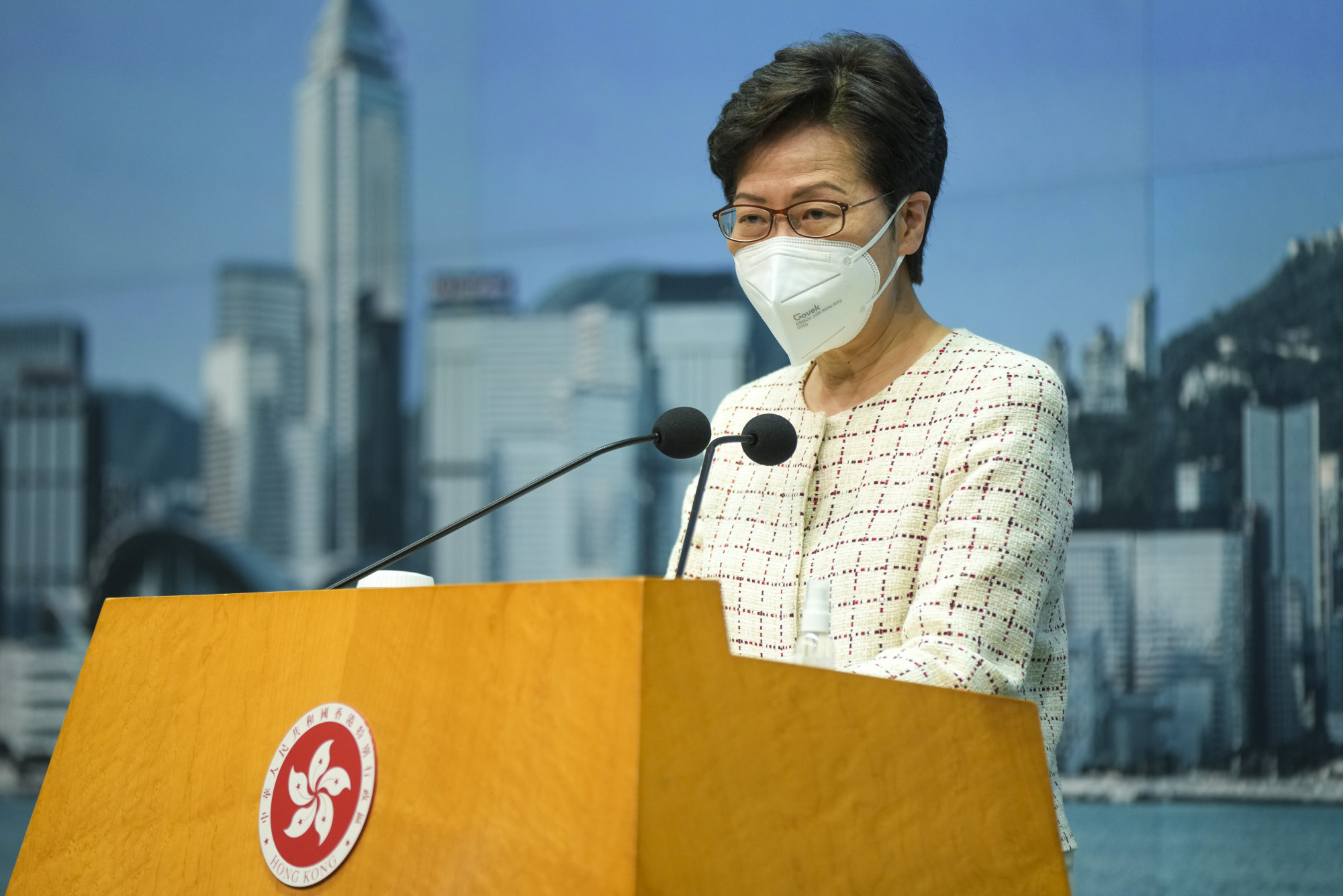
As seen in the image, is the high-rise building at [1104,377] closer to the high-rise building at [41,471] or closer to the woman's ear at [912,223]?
the woman's ear at [912,223]

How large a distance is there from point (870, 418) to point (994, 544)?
29 cm

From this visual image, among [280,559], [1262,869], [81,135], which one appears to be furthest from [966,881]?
[81,135]

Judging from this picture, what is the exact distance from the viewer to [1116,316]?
3002 mm

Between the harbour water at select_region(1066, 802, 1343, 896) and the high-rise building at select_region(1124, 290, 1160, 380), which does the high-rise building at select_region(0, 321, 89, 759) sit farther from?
the high-rise building at select_region(1124, 290, 1160, 380)

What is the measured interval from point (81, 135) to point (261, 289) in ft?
3.98

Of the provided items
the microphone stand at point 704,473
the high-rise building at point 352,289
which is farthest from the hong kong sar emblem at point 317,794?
the high-rise building at point 352,289

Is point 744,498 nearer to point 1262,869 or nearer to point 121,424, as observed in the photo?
point 1262,869

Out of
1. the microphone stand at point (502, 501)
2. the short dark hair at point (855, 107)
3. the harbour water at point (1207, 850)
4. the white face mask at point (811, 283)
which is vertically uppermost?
the short dark hair at point (855, 107)

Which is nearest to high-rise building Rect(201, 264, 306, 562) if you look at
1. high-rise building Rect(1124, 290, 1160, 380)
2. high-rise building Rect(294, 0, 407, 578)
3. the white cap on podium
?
high-rise building Rect(294, 0, 407, 578)

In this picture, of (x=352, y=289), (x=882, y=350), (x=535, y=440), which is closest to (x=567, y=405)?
(x=535, y=440)

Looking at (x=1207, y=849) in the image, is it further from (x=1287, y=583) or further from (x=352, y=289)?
(x=352, y=289)

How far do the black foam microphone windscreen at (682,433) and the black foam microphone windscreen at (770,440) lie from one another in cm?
4

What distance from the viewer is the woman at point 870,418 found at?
4.20 feet

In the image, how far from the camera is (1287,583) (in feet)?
8.75
